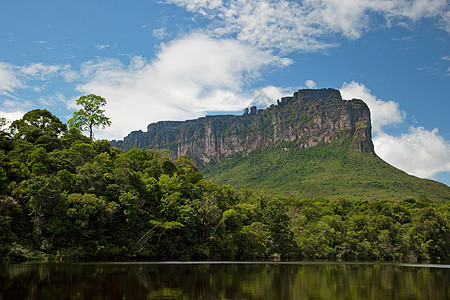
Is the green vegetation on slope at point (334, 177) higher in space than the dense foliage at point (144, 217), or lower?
higher

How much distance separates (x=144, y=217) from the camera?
47.8 m

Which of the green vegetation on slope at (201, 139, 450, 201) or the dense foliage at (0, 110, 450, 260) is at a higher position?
the green vegetation on slope at (201, 139, 450, 201)

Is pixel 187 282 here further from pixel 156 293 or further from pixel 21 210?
pixel 21 210

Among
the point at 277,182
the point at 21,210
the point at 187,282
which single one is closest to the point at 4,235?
the point at 21,210

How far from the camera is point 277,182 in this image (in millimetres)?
164375

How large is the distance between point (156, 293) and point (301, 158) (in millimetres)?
177136

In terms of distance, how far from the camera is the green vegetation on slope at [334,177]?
130 m

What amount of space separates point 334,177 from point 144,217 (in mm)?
116453

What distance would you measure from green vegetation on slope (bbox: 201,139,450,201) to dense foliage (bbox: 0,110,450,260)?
1704 inches

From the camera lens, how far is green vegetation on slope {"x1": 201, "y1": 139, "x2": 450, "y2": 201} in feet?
428

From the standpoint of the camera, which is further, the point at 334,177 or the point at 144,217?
the point at 334,177

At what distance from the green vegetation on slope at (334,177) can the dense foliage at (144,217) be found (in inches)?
1704

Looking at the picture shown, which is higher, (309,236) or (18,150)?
(18,150)

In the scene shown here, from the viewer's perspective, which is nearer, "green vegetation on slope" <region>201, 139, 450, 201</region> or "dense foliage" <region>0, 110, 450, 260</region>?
"dense foliage" <region>0, 110, 450, 260</region>
